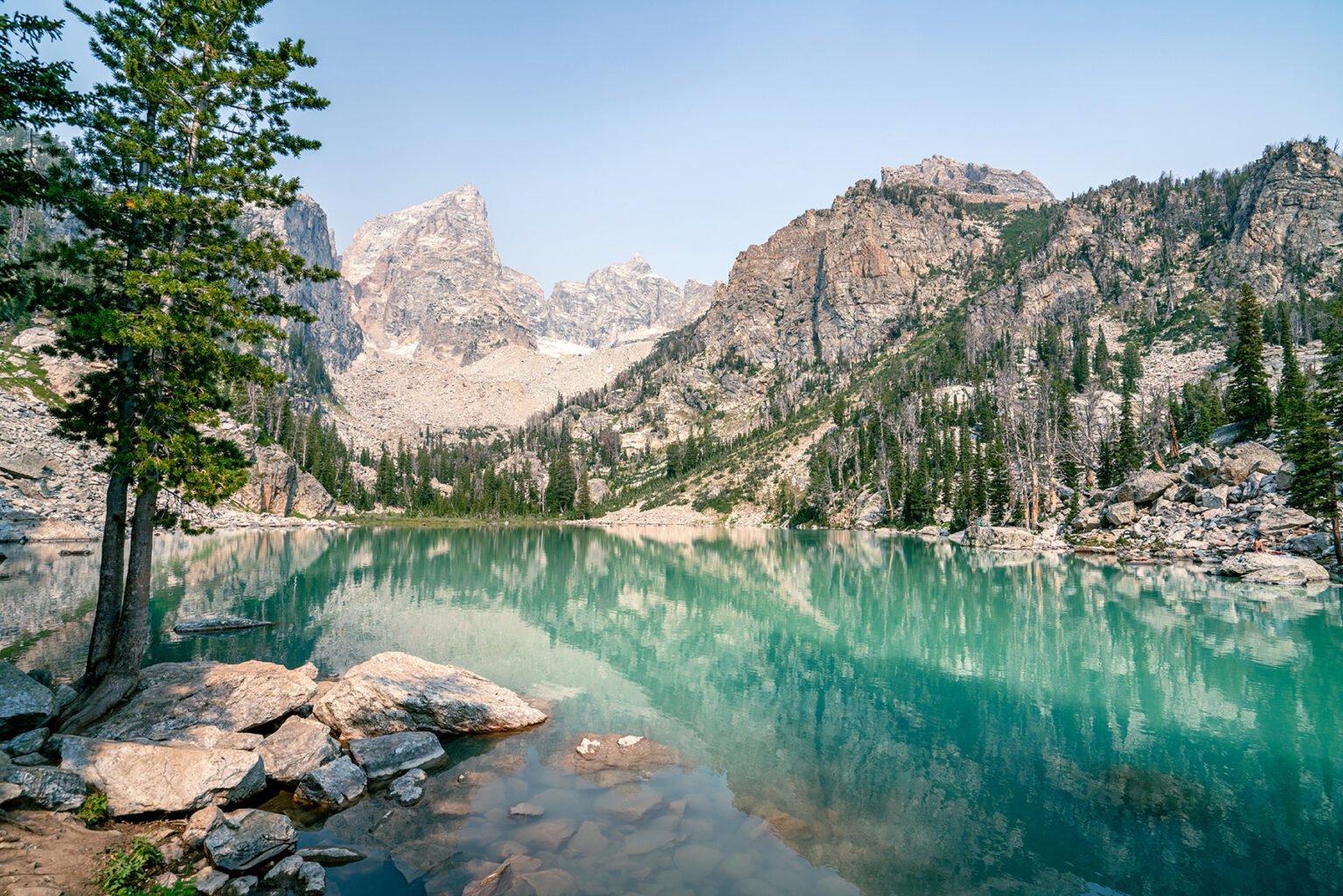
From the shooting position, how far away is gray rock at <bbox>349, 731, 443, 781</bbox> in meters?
11.9

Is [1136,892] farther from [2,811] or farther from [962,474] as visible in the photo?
[962,474]

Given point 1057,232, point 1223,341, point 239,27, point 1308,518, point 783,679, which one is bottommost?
point 783,679

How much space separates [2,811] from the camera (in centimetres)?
778

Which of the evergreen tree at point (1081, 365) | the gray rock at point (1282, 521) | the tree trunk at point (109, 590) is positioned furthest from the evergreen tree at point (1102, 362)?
the tree trunk at point (109, 590)

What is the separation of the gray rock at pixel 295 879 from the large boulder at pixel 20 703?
261 inches

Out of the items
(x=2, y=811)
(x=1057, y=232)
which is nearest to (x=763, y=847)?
(x=2, y=811)

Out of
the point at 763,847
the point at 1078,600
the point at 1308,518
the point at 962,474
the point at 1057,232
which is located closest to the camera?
the point at 763,847

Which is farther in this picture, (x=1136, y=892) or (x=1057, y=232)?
(x=1057, y=232)

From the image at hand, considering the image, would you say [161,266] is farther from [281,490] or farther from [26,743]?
[281,490]

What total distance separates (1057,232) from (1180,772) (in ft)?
731

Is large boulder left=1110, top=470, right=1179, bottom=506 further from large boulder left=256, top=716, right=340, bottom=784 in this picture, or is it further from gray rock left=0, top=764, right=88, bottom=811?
gray rock left=0, top=764, right=88, bottom=811

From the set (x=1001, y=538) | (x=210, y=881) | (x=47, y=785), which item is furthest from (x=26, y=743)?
(x=1001, y=538)

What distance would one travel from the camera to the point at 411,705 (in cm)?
1415

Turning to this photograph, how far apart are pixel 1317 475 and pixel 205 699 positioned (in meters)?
57.5
